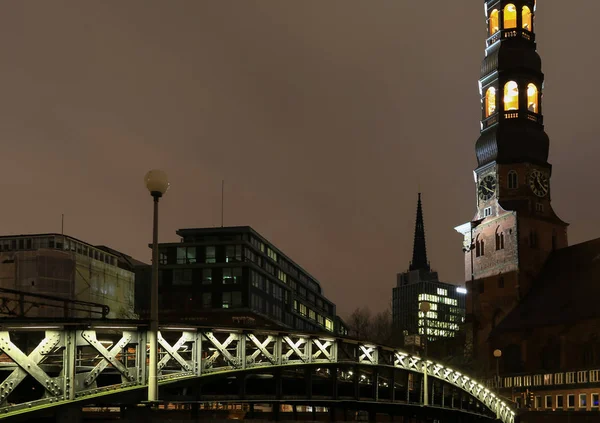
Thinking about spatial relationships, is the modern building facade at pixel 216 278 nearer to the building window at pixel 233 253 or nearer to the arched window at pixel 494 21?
the building window at pixel 233 253

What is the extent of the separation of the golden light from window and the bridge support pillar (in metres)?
112

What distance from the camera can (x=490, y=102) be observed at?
421 feet

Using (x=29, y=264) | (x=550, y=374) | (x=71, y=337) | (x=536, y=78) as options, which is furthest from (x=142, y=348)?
(x=536, y=78)

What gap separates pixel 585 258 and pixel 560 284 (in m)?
5.12

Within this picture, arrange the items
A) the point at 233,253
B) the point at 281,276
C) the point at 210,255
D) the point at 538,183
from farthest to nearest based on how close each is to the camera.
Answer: the point at 281,276, the point at 538,183, the point at 210,255, the point at 233,253

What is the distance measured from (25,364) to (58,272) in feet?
259

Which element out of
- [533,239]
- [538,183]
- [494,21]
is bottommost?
[533,239]

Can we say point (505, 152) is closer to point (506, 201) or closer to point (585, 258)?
point (506, 201)

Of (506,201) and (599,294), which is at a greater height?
(506,201)

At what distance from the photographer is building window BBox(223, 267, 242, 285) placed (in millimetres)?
119500

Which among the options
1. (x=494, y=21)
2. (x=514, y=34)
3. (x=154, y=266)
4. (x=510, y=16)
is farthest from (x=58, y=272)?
(x=154, y=266)

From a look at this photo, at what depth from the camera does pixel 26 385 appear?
3020 cm

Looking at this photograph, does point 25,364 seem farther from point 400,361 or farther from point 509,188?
point 509,188

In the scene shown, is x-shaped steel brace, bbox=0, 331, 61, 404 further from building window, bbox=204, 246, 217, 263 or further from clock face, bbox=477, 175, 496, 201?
clock face, bbox=477, 175, 496, 201
